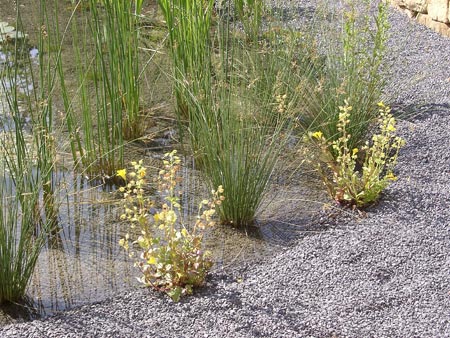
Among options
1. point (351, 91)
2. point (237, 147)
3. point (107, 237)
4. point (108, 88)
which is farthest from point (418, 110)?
point (107, 237)

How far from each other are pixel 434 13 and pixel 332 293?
131 inches

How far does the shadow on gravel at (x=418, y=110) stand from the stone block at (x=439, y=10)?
1.36 metres

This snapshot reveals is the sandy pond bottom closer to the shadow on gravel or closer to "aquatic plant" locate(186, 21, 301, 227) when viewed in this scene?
"aquatic plant" locate(186, 21, 301, 227)

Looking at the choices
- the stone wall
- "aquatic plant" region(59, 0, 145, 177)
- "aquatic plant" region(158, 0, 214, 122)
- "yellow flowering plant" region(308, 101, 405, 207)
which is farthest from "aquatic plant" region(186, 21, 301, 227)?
the stone wall

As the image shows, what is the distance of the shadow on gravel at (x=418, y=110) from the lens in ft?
12.4

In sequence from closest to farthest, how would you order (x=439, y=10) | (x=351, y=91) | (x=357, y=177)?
1. (x=357, y=177)
2. (x=351, y=91)
3. (x=439, y=10)

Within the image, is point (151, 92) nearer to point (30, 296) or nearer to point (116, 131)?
point (116, 131)

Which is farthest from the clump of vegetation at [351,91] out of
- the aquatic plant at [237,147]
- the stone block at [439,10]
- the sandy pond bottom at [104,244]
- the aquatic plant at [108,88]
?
the stone block at [439,10]

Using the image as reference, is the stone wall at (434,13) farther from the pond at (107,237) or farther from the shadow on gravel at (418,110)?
the pond at (107,237)

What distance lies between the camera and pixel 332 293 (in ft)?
7.98

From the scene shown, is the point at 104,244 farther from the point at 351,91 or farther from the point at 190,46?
the point at 351,91

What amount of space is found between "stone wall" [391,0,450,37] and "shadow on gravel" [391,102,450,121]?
1190 millimetres

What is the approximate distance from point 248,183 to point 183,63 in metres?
0.83

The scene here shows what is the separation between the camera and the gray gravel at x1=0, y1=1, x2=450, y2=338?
226 centimetres
